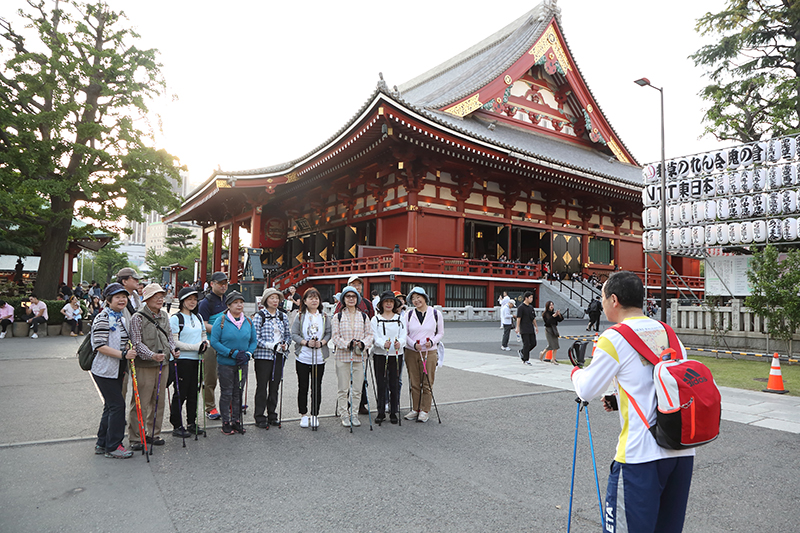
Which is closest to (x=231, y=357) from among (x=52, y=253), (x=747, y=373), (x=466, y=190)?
(x=747, y=373)

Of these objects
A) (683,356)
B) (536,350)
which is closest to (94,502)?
(683,356)

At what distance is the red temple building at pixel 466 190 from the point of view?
1986 cm

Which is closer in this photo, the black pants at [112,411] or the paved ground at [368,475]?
the paved ground at [368,475]

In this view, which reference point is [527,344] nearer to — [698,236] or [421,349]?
[421,349]

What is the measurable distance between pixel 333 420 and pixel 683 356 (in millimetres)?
4692

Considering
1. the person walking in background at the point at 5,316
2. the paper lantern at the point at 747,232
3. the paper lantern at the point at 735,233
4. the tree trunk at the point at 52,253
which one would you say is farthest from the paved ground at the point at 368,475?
the tree trunk at the point at 52,253

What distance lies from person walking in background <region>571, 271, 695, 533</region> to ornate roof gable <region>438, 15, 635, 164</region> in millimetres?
23459

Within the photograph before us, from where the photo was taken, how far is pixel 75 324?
54.6 ft

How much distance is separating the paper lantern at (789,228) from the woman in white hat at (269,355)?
12896mm

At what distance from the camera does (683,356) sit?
7.47ft

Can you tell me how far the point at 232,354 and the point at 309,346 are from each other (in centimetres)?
87

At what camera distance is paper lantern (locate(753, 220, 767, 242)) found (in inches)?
508

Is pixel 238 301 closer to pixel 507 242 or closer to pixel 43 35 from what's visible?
pixel 43 35

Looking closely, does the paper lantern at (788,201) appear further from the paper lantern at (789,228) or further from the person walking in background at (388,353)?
the person walking in background at (388,353)
